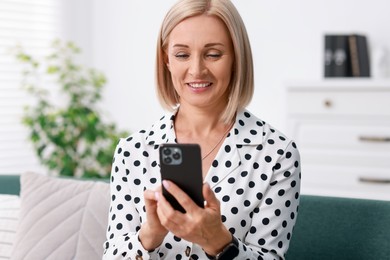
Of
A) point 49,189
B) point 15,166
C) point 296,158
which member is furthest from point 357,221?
point 15,166

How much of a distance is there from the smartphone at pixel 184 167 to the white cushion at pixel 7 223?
858 mm

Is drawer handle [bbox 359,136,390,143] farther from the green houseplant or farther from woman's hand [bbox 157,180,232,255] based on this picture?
woman's hand [bbox 157,180,232,255]

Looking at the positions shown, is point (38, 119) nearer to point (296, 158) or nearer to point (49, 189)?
point (49, 189)

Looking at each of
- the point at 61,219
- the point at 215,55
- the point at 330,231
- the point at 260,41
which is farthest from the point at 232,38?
the point at 260,41

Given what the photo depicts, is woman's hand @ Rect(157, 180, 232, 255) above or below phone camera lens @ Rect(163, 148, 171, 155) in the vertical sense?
below

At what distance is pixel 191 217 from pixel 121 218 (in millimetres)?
341

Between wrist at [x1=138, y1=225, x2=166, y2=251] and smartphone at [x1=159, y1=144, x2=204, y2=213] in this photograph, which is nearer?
smartphone at [x1=159, y1=144, x2=204, y2=213]

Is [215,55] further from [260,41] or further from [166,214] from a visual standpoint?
[260,41]

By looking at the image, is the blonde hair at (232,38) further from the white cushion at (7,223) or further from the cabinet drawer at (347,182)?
the cabinet drawer at (347,182)

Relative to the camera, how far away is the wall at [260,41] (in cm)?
388

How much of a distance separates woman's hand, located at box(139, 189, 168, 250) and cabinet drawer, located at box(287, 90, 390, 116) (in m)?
2.12

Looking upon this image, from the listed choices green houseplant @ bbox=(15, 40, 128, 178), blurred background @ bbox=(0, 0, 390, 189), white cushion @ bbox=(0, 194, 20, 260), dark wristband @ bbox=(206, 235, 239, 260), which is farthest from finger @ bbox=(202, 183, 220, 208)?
blurred background @ bbox=(0, 0, 390, 189)

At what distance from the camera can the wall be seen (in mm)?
3885

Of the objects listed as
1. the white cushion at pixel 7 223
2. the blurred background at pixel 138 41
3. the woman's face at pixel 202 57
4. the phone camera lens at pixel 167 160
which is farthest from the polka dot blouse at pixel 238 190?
the blurred background at pixel 138 41
